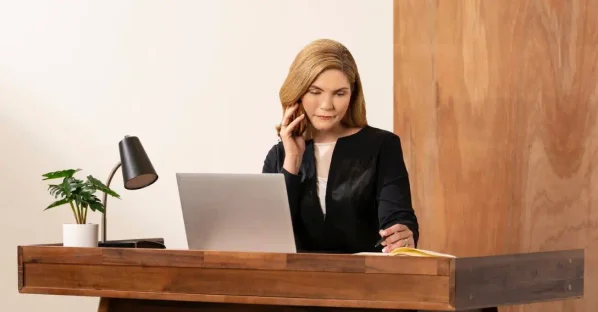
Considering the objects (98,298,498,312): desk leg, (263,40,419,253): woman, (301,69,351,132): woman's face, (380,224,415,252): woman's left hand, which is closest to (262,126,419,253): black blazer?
(263,40,419,253): woman

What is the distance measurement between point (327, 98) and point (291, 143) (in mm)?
162

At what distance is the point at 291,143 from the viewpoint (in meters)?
2.91

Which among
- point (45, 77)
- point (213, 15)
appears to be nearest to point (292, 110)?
point (213, 15)

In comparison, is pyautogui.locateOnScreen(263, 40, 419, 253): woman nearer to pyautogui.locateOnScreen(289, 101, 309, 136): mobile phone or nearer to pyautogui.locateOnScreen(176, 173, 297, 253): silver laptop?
pyautogui.locateOnScreen(289, 101, 309, 136): mobile phone

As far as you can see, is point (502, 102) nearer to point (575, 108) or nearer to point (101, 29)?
point (575, 108)

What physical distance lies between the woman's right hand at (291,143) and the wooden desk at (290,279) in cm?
65

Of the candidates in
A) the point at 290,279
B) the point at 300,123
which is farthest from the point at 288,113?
the point at 290,279

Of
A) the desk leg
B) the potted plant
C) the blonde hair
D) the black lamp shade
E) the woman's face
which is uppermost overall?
the blonde hair

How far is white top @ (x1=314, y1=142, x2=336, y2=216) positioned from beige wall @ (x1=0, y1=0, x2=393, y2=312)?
1.07m

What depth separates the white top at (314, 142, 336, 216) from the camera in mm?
2953

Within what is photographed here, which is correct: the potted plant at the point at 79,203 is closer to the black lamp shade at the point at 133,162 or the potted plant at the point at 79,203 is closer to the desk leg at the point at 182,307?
the black lamp shade at the point at 133,162

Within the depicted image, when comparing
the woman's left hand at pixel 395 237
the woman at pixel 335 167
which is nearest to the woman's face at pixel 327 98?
the woman at pixel 335 167

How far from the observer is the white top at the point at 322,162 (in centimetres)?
295

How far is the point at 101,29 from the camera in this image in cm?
431
